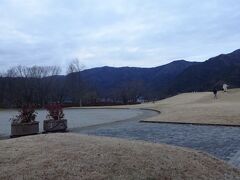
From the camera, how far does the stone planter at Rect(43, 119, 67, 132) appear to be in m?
17.6

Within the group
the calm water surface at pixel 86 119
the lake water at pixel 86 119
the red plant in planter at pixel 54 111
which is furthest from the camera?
the calm water surface at pixel 86 119

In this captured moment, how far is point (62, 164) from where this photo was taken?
20.3ft

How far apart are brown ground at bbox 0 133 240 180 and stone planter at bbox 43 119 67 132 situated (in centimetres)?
958

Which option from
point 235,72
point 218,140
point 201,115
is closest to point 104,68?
point 235,72

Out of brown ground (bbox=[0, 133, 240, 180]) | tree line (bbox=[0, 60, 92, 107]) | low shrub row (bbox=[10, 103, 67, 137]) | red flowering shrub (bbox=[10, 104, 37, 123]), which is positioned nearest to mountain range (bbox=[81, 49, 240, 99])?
tree line (bbox=[0, 60, 92, 107])

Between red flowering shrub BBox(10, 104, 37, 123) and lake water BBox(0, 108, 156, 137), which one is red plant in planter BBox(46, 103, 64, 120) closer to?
lake water BBox(0, 108, 156, 137)

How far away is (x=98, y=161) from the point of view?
637cm

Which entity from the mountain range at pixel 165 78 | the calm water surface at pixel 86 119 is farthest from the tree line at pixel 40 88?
the calm water surface at pixel 86 119

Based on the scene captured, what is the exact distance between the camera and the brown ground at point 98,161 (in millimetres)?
5988

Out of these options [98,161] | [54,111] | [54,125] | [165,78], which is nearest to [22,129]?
[54,125]

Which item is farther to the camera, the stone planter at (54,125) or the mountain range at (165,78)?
the mountain range at (165,78)

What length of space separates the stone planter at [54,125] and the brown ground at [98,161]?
9.58m

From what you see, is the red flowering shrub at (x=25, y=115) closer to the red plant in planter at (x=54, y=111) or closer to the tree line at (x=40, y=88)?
the red plant in planter at (x=54, y=111)

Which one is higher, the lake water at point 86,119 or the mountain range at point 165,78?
the mountain range at point 165,78
